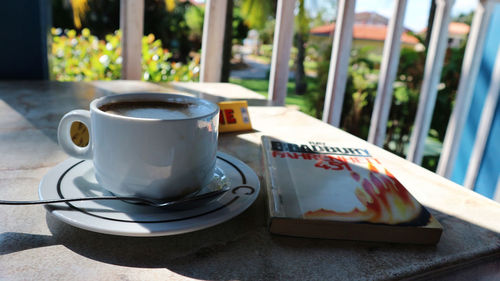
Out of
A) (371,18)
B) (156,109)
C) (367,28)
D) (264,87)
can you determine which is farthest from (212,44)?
(367,28)

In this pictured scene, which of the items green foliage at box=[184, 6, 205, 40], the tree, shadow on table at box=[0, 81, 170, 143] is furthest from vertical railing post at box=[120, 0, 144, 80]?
green foliage at box=[184, 6, 205, 40]

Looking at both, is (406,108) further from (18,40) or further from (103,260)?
(103,260)

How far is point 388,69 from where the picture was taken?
1885mm

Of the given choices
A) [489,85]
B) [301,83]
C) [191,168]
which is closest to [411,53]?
[489,85]

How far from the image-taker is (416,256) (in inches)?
16.6

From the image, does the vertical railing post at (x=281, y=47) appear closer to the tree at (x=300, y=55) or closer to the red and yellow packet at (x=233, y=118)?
the red and yellow packet at (x=233, y=118)

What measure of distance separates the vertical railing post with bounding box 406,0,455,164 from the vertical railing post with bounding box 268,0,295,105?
80cm

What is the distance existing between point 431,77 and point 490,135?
459 mm

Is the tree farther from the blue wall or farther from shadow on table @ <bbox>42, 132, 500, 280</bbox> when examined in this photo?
shadow on table @ <bbox>42, 132, 500, 280</bbox>

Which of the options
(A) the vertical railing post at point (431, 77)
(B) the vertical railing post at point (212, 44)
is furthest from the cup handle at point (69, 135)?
(A) the vertical railing post at point (431, 77)

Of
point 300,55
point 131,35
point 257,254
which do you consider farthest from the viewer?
point 300,55

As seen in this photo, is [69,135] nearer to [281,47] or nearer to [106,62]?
[281,47]

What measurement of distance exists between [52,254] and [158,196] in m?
0.13

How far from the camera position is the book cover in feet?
1.43
